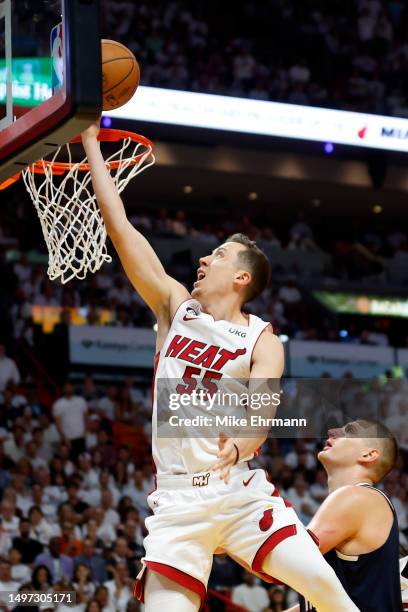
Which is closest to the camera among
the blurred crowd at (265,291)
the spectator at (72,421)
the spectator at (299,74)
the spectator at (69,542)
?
the spectator at (69,542)

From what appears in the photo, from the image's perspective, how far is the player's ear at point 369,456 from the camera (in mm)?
4977

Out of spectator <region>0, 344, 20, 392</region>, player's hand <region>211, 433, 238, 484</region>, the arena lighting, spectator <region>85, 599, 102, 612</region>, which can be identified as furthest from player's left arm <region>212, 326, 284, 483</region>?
the arena lighting

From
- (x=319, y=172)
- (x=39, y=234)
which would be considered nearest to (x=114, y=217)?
(x=39, y=234)

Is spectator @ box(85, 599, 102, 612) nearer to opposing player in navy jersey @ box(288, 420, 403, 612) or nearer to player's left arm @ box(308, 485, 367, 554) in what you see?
opposing player in navy jersey @ box(288, 420, 403, 612)

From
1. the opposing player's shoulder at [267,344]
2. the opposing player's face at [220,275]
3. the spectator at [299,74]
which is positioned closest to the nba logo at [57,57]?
the opposing player's face at [220,275]

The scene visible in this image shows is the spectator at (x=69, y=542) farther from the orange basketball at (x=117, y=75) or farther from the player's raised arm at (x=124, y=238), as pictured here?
the orange basketball at (x=117, y=75)

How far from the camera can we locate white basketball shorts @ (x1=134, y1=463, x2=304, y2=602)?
13.9 ft

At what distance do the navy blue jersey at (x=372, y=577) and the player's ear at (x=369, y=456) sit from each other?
1.01 ft

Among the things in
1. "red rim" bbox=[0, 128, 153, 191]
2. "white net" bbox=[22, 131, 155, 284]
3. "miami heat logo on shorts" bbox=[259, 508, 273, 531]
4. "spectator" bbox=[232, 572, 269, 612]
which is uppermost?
"red rim" bbox=[0, 128, 153, 191]

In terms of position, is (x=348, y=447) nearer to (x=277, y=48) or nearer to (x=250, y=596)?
(x=250, y=596)

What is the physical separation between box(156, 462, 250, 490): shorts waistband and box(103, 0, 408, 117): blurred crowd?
1212cm

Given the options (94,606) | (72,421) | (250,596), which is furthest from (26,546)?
(72,421)

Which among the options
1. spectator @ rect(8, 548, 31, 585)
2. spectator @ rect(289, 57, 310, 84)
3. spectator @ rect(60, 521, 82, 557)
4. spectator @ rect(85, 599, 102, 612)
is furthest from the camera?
spectator @ rect(289, 57, 310, 84)

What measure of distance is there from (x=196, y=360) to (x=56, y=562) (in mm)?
5938
